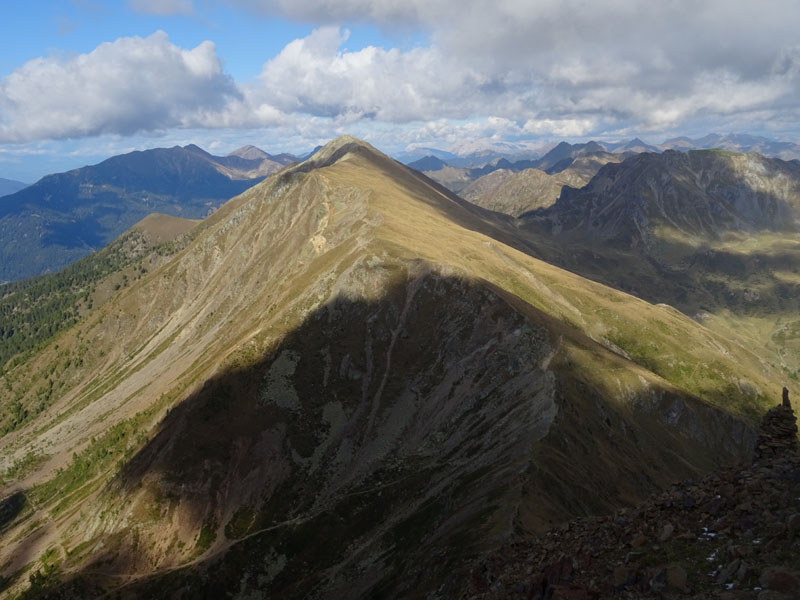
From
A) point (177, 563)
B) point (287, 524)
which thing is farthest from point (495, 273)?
point (177, 563)

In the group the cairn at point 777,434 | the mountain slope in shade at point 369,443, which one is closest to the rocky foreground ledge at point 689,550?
the cairn at point 777,434

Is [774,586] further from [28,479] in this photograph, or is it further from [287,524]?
[28,479]

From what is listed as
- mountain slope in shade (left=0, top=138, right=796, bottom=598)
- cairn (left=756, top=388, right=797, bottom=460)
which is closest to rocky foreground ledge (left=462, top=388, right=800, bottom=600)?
cairn (left=756, top=388, right=797, bottom=460)

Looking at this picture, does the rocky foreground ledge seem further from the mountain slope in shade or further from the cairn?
the mountain slope in shade

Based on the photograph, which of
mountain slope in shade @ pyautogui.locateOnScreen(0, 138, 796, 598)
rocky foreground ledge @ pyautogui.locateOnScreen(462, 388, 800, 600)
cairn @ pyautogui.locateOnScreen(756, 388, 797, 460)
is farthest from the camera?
mountain slope in shade @ pyautogui.locateOnScreen(0, 138, 796, 598)

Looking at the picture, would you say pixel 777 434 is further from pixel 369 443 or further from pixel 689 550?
pixel 369 443

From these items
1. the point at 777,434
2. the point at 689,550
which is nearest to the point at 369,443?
the point at 777,434
